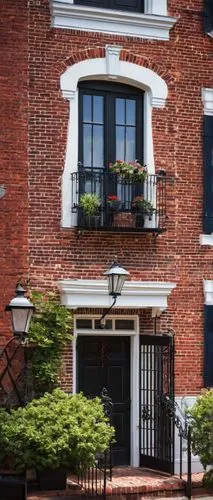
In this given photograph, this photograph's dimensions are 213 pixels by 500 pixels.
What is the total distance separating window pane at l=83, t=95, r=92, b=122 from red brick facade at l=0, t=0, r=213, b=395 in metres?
0.40

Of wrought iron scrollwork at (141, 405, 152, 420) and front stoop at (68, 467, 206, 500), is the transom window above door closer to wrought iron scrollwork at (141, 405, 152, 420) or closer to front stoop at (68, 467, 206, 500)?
wrought iron scrollwork at (141, 405, 152, 420)

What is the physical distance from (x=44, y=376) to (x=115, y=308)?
5.45 ft

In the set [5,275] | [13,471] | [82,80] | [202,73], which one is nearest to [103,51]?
[82,80]

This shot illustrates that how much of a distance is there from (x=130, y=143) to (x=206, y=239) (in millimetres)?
1944

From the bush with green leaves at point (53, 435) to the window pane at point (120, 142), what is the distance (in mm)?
4074

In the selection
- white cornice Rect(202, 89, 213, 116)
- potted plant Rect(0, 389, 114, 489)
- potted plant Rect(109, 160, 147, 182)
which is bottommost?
potted plant Rect(0, 389, 114, 489)

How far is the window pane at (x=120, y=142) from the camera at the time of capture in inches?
Result: 648

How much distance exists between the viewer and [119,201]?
15898mm

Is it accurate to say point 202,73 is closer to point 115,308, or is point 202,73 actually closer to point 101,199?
point 101,199

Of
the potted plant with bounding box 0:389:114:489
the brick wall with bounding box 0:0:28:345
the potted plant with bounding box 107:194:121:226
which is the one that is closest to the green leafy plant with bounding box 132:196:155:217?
the potted plant with bounding box 107:194:121:226

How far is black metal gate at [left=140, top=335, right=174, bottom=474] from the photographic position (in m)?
15.9

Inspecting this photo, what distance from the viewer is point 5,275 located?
50.7 feet

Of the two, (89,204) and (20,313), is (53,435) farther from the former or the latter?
(89,204)

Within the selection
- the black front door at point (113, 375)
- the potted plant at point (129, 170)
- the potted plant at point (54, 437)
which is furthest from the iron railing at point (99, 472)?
the potted plant at point (129, 170)
